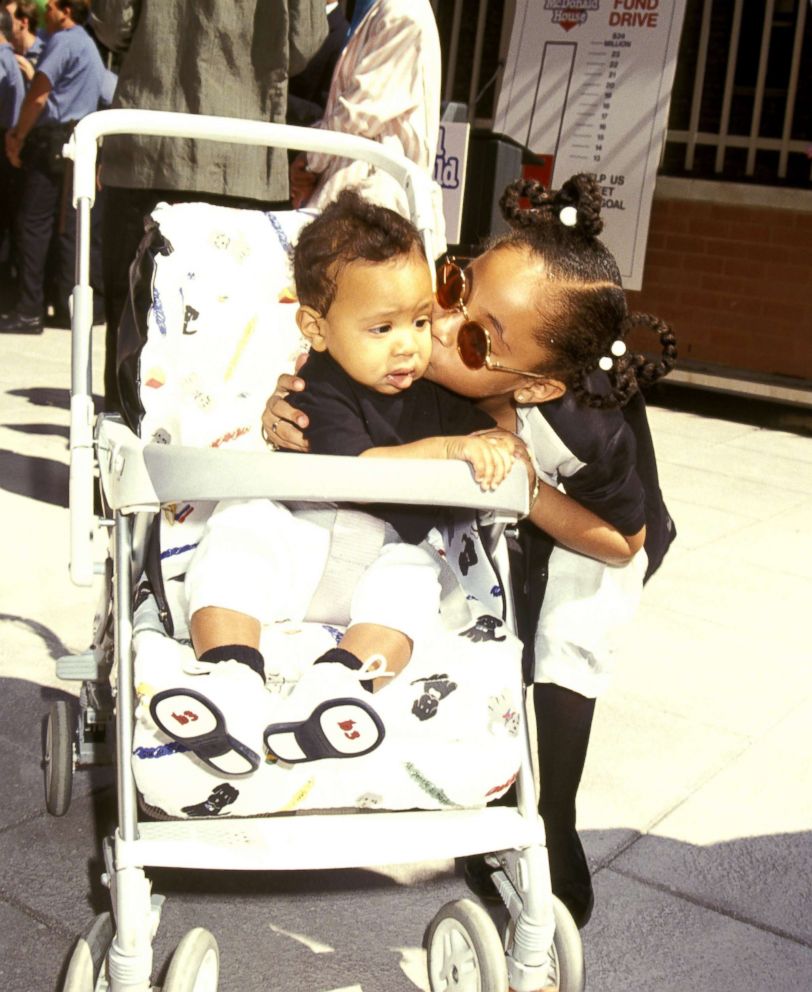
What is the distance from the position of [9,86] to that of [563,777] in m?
7.40

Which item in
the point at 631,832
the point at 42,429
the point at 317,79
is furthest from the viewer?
the point at 42,429

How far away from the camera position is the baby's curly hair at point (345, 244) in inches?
92.5

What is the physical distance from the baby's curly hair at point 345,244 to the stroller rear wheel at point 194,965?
1033 mm

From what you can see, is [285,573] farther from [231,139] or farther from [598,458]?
[231,139]

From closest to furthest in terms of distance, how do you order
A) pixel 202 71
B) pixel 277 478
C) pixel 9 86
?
pixel 277 478, pixel 202 71, pixel 9 86

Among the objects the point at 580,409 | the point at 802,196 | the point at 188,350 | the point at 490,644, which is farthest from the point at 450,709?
the point at 802,196

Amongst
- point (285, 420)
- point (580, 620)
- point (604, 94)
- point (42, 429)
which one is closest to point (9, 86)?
point (42, 429)

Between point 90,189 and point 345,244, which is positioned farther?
point 90,189

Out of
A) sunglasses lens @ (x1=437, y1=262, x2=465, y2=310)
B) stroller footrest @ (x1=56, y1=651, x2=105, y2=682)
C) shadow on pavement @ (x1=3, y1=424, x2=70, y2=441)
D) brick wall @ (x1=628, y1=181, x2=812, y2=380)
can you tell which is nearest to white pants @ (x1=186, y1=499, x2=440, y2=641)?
sunglasses lens @ (x1=437, y1=262, x2=465, y2=310)

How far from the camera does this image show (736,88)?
28.0 feet

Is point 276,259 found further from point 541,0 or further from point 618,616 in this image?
point 541,0

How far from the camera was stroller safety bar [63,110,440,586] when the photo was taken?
2.32 m

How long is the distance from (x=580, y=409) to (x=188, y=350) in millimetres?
821

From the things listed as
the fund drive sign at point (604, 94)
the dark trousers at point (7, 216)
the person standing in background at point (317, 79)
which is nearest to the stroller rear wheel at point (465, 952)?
the person standing in background at point (317, 79)
